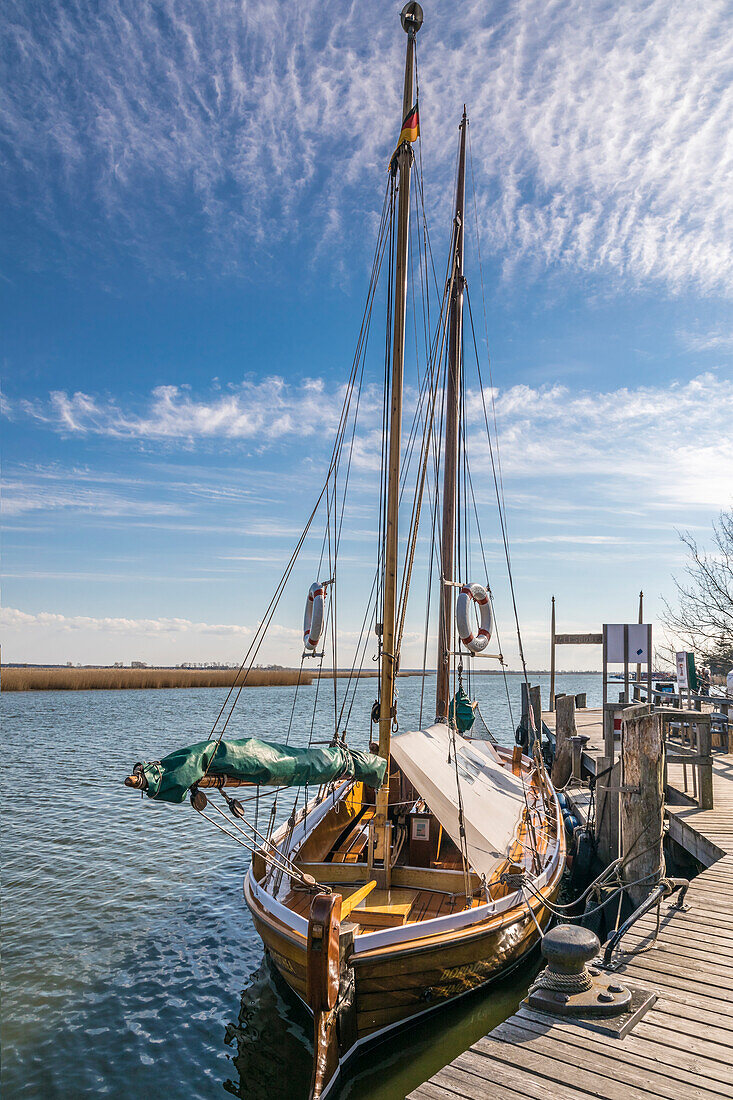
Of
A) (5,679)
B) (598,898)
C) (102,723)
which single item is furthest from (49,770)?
(5,679)

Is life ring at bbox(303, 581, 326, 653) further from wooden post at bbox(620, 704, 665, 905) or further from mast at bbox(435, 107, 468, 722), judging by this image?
mast at bbox(435, 107, 468, 722)

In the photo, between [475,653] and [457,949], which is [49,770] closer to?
[475,653]

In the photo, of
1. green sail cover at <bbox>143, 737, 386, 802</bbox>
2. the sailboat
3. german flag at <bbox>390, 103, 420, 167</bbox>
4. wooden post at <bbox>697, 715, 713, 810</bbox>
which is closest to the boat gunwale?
the sailboat

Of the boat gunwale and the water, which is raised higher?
the boat gunwale

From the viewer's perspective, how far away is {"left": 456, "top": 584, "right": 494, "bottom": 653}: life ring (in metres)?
10.2

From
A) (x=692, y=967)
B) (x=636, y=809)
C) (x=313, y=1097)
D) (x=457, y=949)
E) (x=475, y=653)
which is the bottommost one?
(x=313, y=1097)

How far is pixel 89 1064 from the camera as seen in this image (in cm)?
623

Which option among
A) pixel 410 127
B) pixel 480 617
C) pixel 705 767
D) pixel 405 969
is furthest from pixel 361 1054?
pixel 410 127

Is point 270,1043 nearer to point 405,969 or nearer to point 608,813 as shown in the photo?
point 405,969

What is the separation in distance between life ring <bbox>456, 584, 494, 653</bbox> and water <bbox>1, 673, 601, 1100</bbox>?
441 cm

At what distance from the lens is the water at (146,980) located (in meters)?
6.09

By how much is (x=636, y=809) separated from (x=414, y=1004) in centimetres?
365

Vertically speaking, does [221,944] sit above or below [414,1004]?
below

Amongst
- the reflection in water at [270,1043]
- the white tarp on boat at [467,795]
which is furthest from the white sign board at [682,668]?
the reflection in water at [270,1043]
